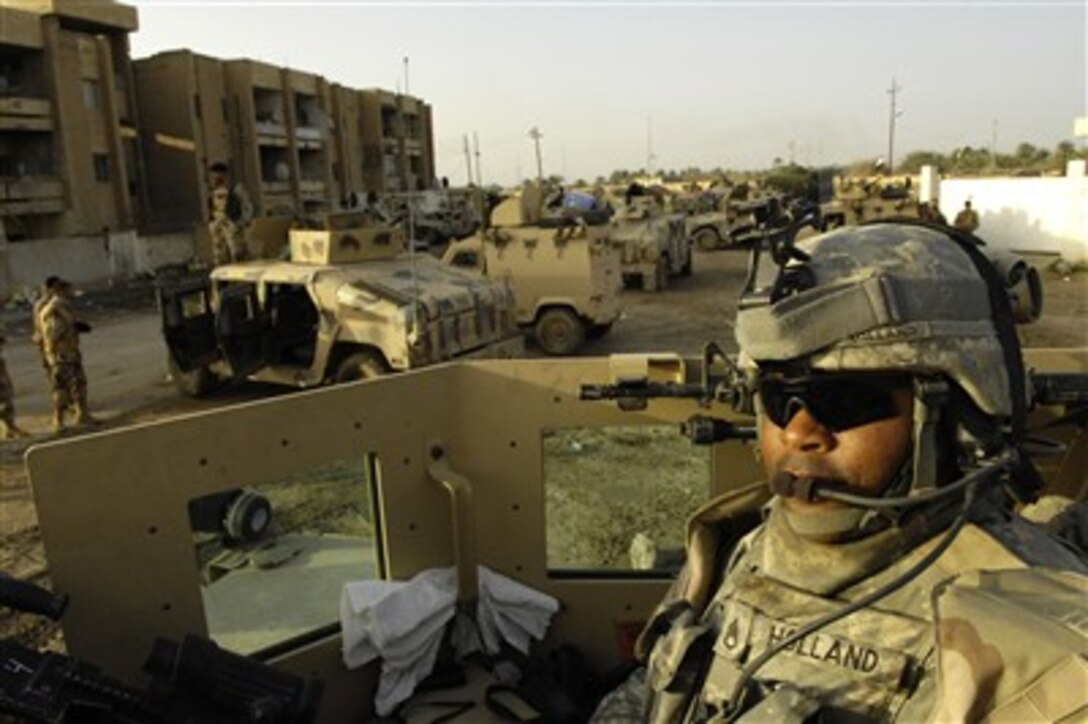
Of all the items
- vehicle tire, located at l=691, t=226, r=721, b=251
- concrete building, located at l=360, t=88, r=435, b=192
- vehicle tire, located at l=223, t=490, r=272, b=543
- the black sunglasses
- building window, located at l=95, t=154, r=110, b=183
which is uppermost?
concrete building, located at l=360, t=88, r=435, b=192

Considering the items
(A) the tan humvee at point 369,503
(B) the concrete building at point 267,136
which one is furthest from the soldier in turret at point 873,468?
(B) the concrete building at point 267,136

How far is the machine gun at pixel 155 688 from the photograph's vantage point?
2539 mm

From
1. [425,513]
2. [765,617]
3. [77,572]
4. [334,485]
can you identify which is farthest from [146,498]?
[334,485]

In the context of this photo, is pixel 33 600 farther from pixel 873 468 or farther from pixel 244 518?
pixel 873 468

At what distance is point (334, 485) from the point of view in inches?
253

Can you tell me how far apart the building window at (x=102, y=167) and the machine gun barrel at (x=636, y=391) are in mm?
31229

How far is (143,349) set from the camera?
16.2m

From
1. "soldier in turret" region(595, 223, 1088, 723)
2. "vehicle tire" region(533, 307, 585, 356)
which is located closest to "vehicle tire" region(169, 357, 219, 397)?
"vehicle tire" region(533, 307, 585, 356)

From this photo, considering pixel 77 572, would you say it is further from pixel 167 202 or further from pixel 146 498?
pixel 167 202

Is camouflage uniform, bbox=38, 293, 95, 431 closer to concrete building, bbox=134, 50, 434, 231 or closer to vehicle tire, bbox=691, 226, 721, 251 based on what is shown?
concrete building, bbox=134, 50, 434, 231

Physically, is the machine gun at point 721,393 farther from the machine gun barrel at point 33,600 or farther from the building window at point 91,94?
the building window at point 91,94

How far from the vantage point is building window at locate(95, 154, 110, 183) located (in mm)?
29941

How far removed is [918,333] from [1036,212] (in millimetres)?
24764

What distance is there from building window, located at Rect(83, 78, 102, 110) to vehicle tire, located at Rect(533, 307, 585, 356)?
2335 cm
